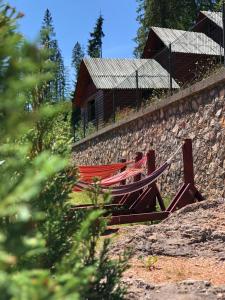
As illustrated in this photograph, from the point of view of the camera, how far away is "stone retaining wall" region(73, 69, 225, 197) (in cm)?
751

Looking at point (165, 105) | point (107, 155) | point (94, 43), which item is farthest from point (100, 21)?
point (165, 105)

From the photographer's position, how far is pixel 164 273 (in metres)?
3.86

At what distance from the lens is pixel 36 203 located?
1.75 m

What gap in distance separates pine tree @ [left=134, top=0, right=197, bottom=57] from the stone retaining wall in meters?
29.5

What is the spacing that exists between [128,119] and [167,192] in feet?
9.90

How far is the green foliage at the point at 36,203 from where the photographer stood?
0.88 meters

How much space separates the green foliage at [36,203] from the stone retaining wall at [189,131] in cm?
541

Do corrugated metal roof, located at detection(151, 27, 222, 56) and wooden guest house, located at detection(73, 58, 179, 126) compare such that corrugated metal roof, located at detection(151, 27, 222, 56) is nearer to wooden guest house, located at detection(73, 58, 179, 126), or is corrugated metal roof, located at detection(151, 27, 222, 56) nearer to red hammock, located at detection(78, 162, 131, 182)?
wooden guest house, located at detection(73, 58, 179, 126)

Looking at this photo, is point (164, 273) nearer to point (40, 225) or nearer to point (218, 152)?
point (40, 225)

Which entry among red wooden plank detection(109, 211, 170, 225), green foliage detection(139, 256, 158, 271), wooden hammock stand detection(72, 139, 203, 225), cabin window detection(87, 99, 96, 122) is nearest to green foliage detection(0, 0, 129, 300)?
green foliage detection(139, 256, 158, 271)

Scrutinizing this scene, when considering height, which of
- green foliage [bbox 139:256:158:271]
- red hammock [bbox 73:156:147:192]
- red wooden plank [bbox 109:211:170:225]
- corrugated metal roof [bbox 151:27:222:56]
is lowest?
green foliage [bbox 139:256:158:271]

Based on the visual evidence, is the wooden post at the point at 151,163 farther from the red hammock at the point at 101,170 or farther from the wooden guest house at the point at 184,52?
the wooden guest house at the point at 184,52

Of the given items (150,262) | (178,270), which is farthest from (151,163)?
(178,270)

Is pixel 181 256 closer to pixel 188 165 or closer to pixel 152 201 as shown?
pixel 188 165
